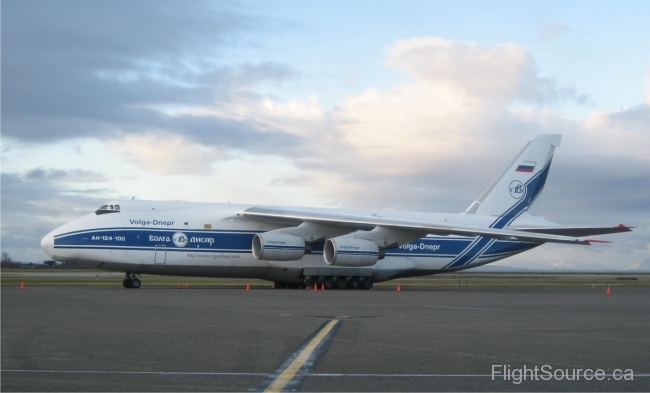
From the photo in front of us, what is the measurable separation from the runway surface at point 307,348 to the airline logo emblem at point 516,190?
18.6 meters

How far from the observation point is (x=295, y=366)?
26.9 ft

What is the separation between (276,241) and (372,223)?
3.71 metres

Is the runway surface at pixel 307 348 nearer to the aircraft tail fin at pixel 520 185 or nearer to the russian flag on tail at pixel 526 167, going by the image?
the aircraft tail fin at pixel 520 185

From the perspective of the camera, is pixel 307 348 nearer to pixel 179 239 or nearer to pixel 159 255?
pixel 159 255

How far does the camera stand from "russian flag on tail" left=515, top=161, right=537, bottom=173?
117 feet

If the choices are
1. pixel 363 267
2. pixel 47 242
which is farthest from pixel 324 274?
pixel 47 242

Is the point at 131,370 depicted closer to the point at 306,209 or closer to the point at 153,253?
the point at 153,253

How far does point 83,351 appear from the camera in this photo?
926cm

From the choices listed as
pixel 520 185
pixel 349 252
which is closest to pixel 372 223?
pixel 349 252

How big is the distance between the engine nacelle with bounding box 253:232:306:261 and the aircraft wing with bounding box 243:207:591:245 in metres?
0.83

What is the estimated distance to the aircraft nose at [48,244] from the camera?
27.8m

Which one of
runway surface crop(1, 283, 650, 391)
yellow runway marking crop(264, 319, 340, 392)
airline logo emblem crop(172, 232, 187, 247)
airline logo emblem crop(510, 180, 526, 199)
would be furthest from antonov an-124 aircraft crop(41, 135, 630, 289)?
yellow runway marking crop(264, 319, 340, 392)

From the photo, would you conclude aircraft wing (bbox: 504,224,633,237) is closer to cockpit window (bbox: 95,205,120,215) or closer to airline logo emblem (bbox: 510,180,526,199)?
airline logo emblem (bbox: 510,180,526,199)

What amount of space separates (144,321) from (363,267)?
1930 cm
